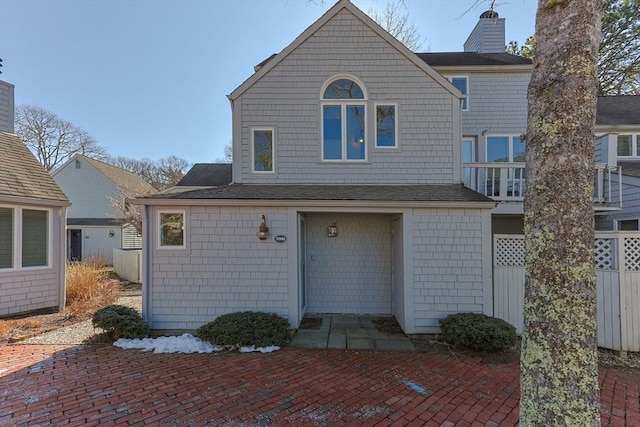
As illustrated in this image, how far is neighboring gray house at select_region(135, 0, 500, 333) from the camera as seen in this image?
6.02m

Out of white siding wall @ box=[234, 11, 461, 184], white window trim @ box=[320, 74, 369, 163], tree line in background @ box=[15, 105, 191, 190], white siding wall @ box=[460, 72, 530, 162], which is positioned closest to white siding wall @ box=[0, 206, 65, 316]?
white siding wall @ box=[234, 11, 461, 184]

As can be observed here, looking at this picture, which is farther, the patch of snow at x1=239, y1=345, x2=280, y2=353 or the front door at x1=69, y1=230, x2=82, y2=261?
the front door at x1=69, y1=230, x2=82, y2=261

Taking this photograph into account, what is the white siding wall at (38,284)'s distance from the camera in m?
6.95

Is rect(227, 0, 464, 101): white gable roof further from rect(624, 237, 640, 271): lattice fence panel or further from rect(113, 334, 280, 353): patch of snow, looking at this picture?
rect(113, 334, 280, 353): patch of snow

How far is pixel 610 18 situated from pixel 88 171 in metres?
30.8

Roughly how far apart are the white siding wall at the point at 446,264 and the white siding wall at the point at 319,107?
1382mm

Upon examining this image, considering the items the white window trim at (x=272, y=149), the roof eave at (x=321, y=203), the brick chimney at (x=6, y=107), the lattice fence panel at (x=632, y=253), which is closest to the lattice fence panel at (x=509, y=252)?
the roof eave at (x=321, y=203)

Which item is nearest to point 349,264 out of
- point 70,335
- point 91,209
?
point 70,335

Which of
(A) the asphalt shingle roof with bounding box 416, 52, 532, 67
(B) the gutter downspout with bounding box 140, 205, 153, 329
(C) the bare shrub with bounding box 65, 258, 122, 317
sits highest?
(A) the asphalt shingle roof with bounding box 416, 52, 532, 67

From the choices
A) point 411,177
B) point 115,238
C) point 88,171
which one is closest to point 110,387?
point 411,177

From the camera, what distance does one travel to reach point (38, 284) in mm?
7441

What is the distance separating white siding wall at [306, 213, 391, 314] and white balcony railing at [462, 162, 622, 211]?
2783mm

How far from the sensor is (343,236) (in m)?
7.62

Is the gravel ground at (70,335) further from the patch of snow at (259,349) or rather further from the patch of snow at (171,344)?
the patch of snow at (259,349)
